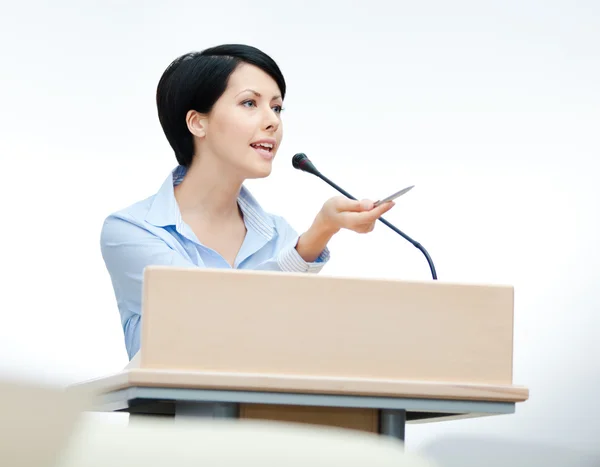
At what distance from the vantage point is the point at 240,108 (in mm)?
2020

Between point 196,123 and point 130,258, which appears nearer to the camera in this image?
point 130,258

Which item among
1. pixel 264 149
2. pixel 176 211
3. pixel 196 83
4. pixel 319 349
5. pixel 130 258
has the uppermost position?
pixel 196 83

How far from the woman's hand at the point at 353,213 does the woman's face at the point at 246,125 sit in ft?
1.13

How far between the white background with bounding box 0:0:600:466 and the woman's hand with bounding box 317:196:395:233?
4.79 feet

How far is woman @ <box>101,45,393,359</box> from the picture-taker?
1.83 metres

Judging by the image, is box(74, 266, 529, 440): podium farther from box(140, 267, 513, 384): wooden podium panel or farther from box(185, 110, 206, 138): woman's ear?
box(185, 110, 206, 138): woman's ear

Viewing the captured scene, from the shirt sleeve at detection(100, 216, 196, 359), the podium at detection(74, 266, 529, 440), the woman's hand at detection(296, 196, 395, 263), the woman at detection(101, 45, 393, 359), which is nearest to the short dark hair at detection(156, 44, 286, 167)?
the woman at detection(101, 45, 393, 359)

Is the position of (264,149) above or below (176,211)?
above

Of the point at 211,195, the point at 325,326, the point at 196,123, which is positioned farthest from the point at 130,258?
the point at 325,326

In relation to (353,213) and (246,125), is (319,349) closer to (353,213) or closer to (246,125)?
(353,213)

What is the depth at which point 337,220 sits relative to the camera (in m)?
1.64

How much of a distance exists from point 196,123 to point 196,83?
0.25ft

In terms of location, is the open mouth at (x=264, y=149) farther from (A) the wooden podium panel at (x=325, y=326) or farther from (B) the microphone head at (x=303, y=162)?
(A) the wooden podium panel at (x=325, y=326)

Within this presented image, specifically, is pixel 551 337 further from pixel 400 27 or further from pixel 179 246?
pixel 179 246
